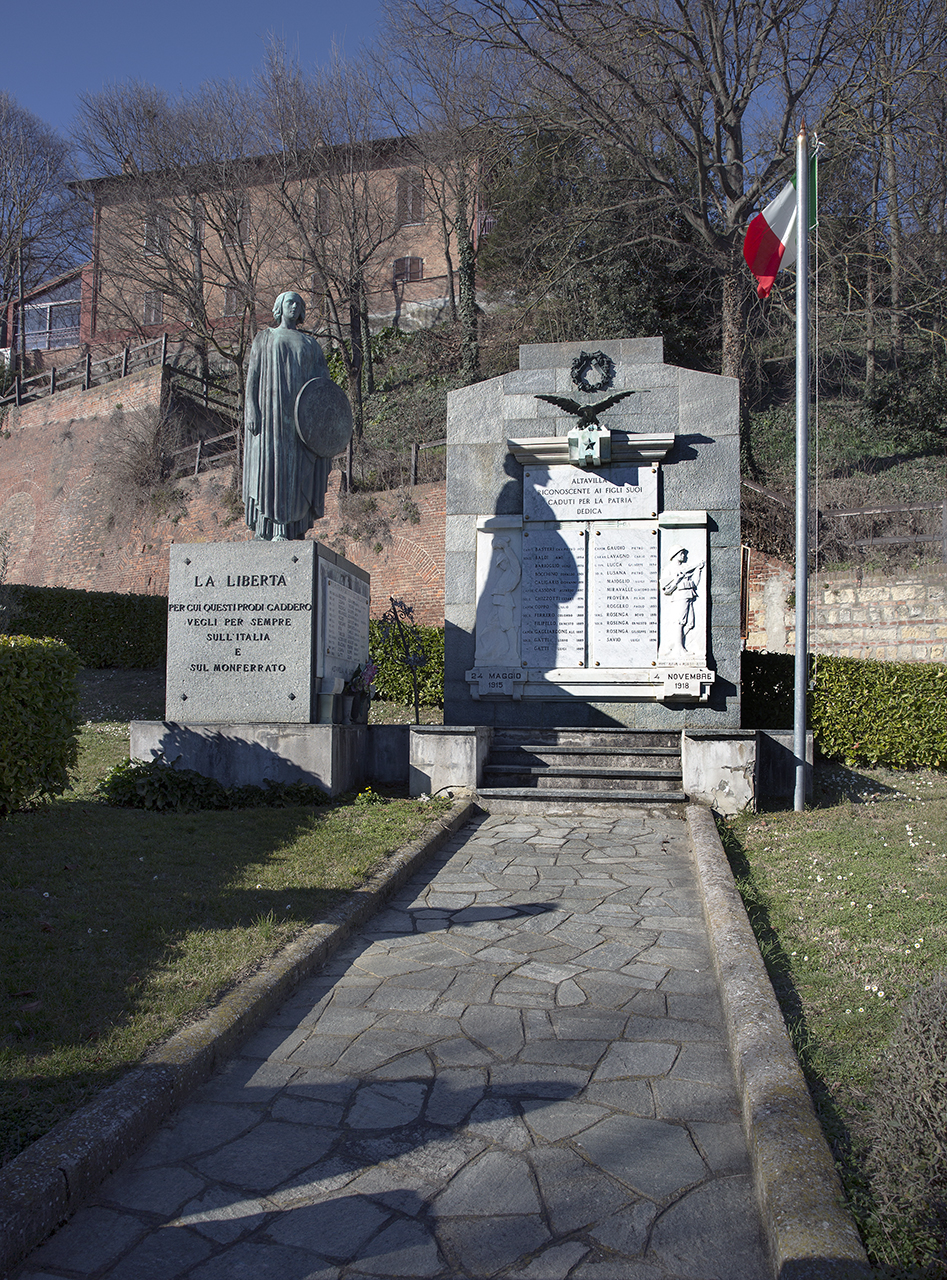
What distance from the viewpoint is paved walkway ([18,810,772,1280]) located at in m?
2.25

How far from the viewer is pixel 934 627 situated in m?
14.8

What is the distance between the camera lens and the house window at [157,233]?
26031mm

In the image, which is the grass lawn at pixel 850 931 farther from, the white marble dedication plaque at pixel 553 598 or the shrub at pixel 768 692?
the white marble dedication plaque at pixel 553 598

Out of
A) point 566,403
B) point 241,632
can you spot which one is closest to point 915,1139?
point 241,632

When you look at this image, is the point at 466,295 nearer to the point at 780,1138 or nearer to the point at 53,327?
the point at 53,327

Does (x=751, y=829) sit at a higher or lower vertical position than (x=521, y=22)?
lower

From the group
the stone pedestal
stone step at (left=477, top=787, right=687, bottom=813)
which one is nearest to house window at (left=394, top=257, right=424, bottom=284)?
the stone pedestal

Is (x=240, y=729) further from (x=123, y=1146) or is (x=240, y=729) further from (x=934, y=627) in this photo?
(x=934, y=627)

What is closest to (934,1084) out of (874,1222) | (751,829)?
(874,1222)

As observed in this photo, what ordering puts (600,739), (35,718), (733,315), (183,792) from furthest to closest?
(733,315) < (600,739) < (183,792) < (35,718)

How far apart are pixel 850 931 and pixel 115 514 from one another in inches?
1042

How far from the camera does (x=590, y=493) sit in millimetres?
9383

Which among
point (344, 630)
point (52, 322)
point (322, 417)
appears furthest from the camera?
point (52, 322)

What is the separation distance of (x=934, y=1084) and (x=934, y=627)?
14019 mm
